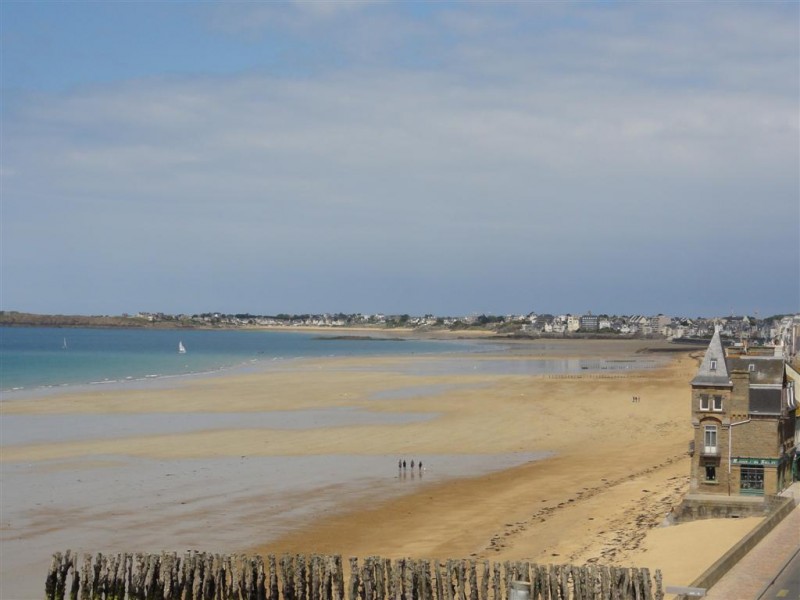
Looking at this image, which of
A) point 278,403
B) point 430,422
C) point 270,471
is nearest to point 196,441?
point 270,471

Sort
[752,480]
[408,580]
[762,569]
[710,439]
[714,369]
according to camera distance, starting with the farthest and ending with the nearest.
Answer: [714,369] → [710,439] → [752,480] → [762,569] → [408,580]

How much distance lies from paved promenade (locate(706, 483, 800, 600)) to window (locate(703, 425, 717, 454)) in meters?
3.13

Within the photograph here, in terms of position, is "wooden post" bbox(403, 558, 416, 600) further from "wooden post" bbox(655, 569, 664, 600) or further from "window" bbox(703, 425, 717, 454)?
"window" bbox(703, 425, 717, 454)

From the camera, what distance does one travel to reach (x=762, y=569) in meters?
18.3

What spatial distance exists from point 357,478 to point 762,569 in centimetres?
1796

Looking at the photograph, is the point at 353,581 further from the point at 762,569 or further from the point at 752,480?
the point at 752,480

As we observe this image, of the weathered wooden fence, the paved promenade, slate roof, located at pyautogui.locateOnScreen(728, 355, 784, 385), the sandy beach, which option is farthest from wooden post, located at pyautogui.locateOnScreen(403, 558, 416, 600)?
slate roof, located at pyautogui.locateOnScreen(728, 355, 784, 385)

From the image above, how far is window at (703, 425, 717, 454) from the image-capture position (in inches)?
1007

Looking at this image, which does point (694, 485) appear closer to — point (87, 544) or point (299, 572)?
point (299, 572)

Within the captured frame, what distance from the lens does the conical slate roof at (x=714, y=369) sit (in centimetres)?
2572

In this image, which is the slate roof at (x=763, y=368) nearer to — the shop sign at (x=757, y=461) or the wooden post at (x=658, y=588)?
the shop sign at (x=757, y=461)

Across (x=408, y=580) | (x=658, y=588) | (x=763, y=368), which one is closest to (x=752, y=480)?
(x=763, y=368)

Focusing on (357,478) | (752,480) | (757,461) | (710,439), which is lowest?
(357,478)

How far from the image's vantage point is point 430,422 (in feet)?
166
